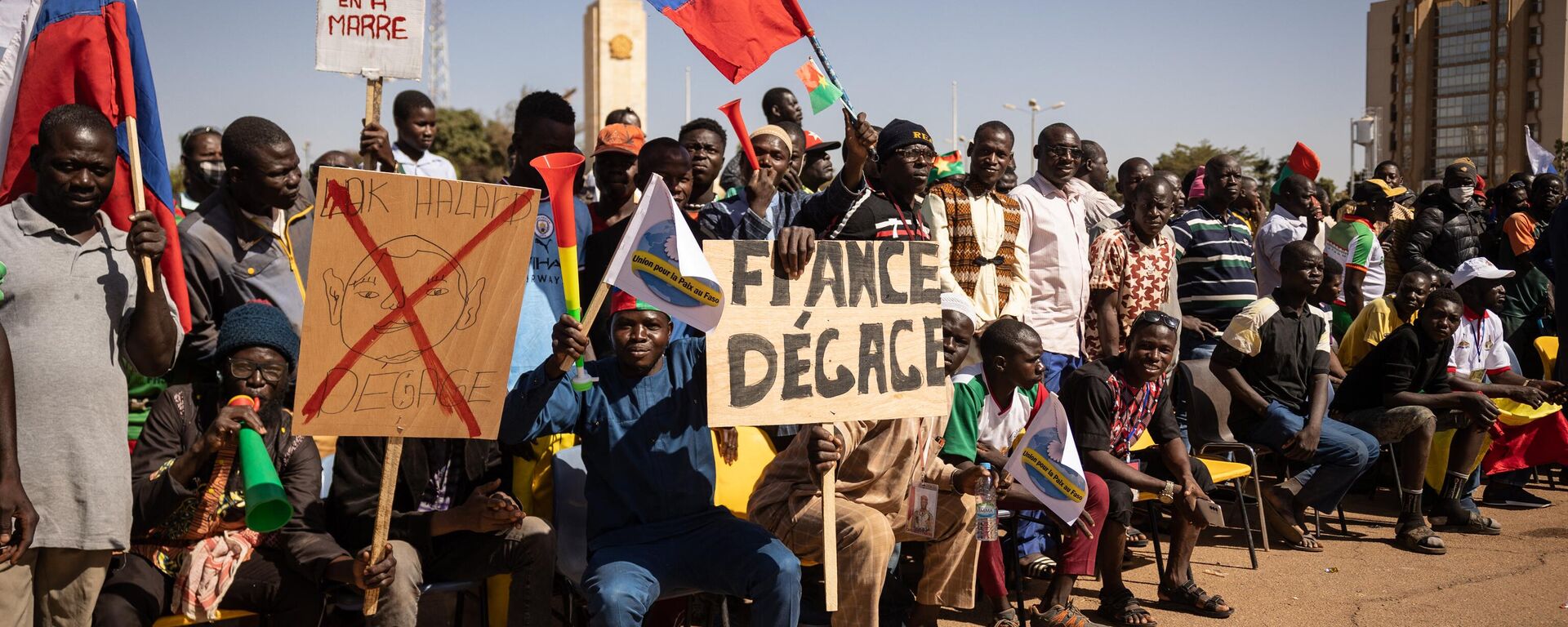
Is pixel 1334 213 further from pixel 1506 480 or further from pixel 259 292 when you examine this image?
pixel 259 292

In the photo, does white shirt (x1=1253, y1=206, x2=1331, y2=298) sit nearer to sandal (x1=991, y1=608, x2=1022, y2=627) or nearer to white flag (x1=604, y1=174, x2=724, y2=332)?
sandal (x1=991, y1=608, x2=1022, y2=627)

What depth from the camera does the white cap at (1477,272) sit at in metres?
9.34

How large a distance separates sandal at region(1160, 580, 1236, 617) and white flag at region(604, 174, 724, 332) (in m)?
3.52

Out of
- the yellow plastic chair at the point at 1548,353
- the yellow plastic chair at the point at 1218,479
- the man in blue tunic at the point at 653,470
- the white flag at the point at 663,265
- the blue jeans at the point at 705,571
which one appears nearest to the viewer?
the white flag at the point at 663,265

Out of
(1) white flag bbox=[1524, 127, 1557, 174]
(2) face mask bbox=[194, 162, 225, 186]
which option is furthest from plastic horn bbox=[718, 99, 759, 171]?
(1) white flag bbox=[1524, 127, 1557, 174]

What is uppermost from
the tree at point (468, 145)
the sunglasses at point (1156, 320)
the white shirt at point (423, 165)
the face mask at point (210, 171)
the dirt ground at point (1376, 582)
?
the tree at point (468, 145)

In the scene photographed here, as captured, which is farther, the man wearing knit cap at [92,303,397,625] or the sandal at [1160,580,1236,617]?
the sandal at [1160,580,1236,617]

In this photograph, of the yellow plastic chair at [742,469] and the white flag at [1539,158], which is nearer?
the yellow plastic chair at [742,469]

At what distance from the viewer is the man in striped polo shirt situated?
8.51m

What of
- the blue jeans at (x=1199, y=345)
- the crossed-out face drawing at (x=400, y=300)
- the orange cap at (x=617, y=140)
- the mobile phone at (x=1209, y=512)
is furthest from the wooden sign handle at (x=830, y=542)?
the blue jeans at (x=1199, y=345)

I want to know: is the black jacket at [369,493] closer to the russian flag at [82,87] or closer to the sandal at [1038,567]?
the russian flag at [82,87]

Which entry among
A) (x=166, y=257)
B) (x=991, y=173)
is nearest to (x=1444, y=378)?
(x=991, y=173)

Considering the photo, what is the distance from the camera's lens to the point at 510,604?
16.8 feet

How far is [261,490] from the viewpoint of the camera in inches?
152
